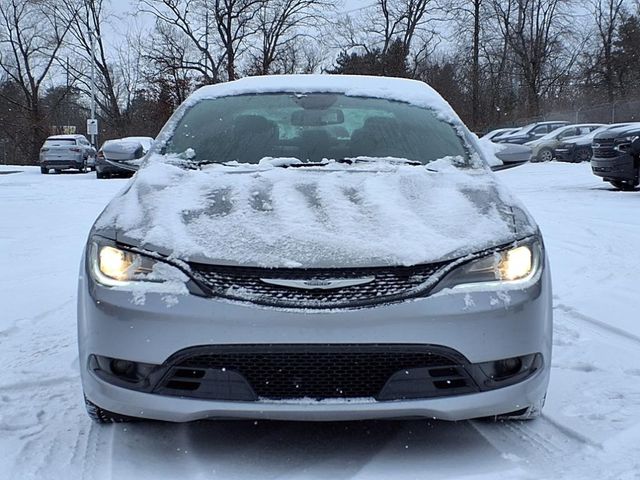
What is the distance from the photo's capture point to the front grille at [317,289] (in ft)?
7.57

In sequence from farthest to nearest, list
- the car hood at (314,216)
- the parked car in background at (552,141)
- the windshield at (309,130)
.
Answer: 1. the parked car in background at (552,141)
2. the windshield at (309,130)
3. the car hood at (314,216)

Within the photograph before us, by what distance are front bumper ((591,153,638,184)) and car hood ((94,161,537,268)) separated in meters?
10.6

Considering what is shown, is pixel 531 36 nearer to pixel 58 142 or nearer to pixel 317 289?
pixel 58 142

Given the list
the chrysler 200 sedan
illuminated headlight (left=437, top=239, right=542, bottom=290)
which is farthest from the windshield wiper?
illuminated headlight (left=437, top=239, right=542, bottom=290)

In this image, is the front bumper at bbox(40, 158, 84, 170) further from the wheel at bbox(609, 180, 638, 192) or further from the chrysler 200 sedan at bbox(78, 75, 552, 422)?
the chrysler 200 sedan at bbox(78, 75, 552, 422)

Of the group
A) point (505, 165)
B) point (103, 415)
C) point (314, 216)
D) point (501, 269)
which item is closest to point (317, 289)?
point (314, 216)

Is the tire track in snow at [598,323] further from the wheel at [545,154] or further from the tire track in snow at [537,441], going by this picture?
the wheel at [545,154]

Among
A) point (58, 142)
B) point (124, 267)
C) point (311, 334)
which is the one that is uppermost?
point (58, 142)

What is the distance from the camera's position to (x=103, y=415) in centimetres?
264

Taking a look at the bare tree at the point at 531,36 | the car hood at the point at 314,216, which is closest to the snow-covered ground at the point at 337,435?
the car hood at the point at 314,216

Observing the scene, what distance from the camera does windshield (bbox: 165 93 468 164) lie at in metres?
3.53

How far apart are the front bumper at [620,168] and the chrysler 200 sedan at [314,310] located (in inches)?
431

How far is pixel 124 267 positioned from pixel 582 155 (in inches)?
964

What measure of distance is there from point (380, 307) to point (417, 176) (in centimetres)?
96
